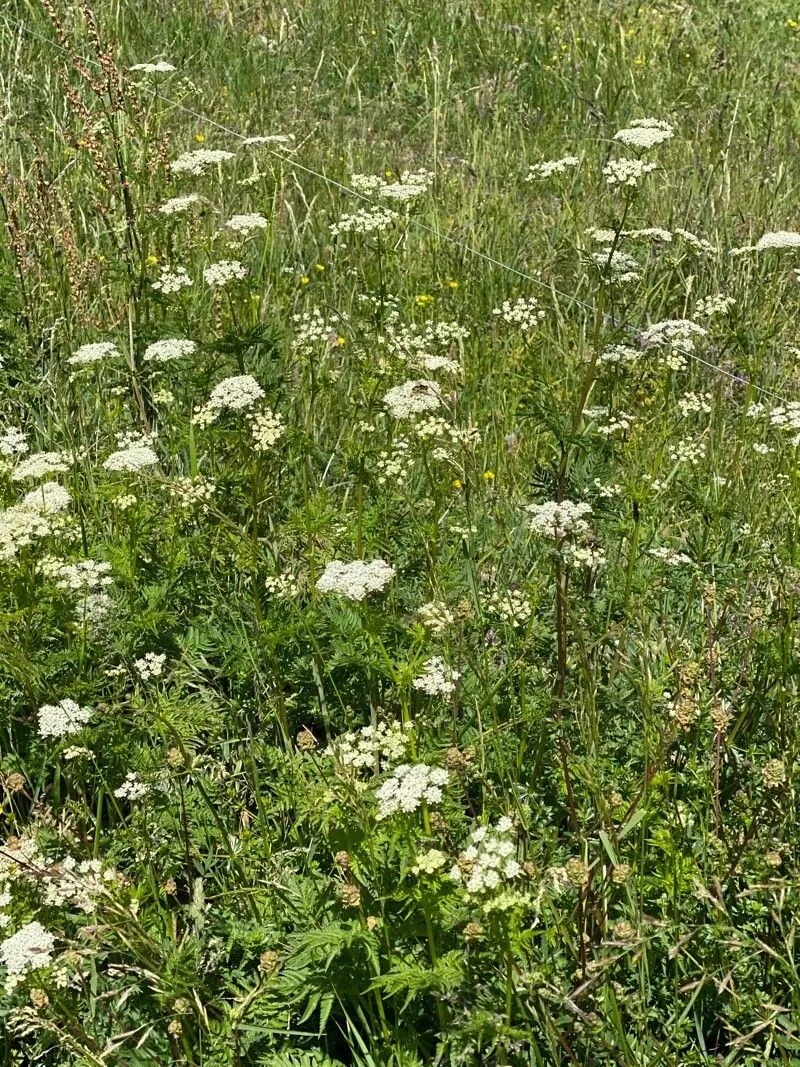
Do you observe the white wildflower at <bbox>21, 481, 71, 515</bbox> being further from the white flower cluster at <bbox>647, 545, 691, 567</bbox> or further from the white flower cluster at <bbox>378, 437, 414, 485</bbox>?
the white flower cluster at <bbox>647, 545, 691, 567</bbox>

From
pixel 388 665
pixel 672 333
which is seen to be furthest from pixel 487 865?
pixel 672 333

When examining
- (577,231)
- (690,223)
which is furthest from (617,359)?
(690,223)

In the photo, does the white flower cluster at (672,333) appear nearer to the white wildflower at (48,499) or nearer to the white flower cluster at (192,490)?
the white flower cluster at (192,490)

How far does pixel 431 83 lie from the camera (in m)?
7.33

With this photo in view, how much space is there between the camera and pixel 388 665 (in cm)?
241

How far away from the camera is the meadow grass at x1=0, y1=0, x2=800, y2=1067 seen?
2.02 metres

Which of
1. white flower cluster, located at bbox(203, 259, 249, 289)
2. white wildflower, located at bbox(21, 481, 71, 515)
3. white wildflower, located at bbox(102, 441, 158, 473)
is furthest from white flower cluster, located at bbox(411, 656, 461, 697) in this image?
white flower cluster, located at bbox(203, 259, 249, 289)

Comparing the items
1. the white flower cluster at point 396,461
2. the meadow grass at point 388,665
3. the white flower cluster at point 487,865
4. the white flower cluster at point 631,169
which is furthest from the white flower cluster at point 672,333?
the white flower cluster at point 487,865

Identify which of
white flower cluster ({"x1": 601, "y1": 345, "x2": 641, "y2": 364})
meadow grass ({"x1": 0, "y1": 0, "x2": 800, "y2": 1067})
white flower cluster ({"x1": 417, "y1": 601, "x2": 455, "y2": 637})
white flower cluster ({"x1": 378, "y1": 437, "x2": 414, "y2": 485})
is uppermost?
white flower cluster ({"x1": 601, "y1": 345, "x2": 641, "y2": 364})

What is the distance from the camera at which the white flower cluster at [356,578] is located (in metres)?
2.19

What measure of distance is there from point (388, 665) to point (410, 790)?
636 millimetres

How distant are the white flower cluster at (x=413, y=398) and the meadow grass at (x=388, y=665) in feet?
0.04

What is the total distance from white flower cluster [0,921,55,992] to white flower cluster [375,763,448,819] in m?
0.59

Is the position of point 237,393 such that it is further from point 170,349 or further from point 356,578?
point 356,578
